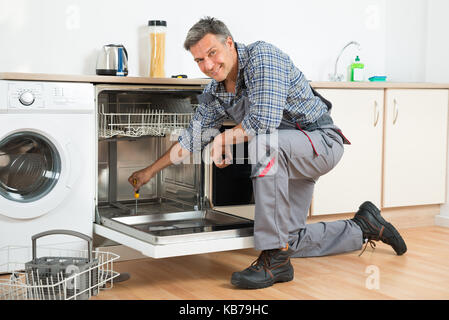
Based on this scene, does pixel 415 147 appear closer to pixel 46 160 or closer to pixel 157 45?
pixel 157 45

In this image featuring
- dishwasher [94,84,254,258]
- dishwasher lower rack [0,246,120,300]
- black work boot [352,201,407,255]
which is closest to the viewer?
dishwasher lower rack [0,246,120,300]

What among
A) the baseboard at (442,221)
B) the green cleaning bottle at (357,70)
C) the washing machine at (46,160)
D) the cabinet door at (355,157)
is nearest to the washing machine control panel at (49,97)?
the washing machine at (46,160)

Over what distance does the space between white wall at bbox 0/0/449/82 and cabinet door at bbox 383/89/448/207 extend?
1.06 ft

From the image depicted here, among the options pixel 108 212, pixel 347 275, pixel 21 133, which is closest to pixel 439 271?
pixel 347 275

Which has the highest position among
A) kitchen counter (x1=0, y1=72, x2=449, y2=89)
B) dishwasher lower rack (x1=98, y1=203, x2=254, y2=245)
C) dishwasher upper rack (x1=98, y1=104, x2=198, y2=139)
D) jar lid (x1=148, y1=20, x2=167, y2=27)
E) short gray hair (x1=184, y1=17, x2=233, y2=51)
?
jar lid (x1=148, y1=20, x2=167, y2=27)

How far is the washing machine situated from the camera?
241 cm

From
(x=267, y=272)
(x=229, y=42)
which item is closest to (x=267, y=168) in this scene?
(x=267, y=272)

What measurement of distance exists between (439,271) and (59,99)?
1.81 metres

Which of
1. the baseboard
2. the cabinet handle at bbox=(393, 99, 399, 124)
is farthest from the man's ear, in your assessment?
the baseboard

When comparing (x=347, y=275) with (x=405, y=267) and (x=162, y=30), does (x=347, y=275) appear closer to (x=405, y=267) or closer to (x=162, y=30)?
(x=405, y=267)

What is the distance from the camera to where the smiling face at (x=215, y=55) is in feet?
7.73

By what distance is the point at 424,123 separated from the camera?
355 cm

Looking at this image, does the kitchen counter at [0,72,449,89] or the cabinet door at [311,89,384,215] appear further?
the cabinet door at [311,89,384,215]

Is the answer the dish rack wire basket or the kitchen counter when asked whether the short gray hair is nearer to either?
the kitchen counter
